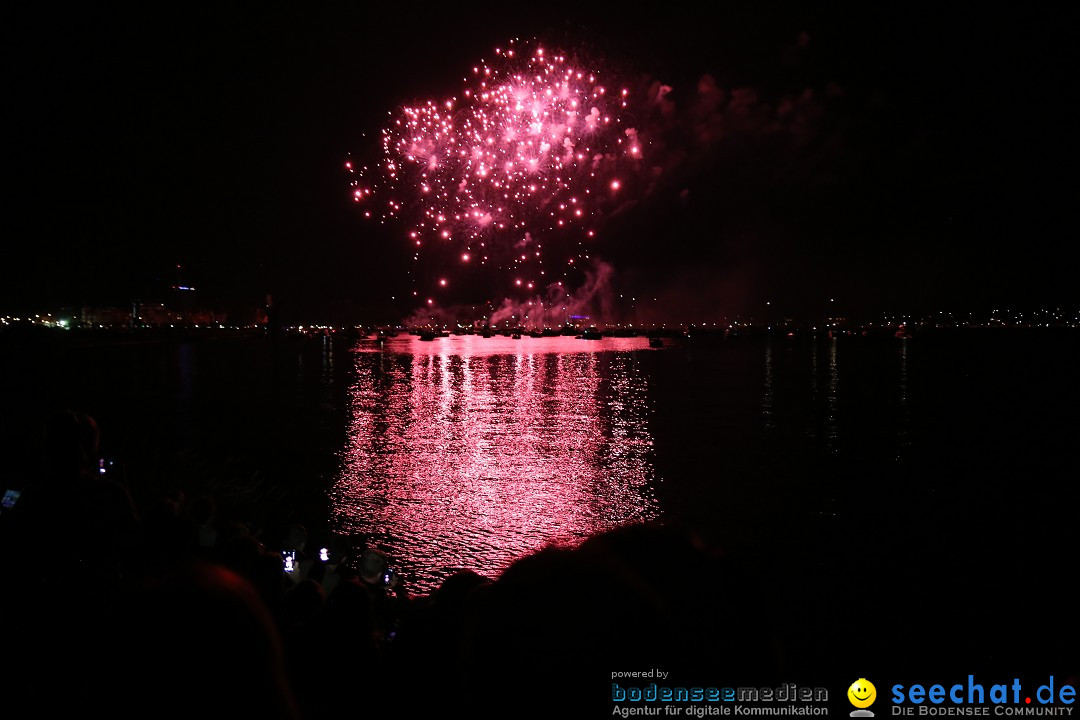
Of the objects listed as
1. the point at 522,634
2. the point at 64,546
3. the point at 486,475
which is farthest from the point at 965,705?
the point at 486,475

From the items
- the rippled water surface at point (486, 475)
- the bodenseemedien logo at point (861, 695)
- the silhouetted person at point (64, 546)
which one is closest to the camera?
the bodenseemedien logo at point (861, 695)

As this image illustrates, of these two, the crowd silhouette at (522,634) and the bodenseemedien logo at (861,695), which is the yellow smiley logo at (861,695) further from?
the crowd silhouette at (522,634)

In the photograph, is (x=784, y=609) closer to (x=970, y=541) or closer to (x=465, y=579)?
(x=970, y=541)

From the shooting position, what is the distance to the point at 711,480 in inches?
453

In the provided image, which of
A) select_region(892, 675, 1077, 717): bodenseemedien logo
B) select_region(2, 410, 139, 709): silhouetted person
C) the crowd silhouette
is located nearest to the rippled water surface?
select_region(892, 675, 1077, 717): bodenseemedien logo

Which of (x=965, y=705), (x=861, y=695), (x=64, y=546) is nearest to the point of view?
(x=861, y=695)

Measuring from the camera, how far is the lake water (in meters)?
6.49

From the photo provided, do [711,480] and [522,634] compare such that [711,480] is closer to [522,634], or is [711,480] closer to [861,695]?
[861,695]

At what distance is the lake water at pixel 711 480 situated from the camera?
6492mm

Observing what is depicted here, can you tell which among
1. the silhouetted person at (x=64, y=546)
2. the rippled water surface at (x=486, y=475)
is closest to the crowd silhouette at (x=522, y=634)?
the silhouetted person at (x=64, y=546)

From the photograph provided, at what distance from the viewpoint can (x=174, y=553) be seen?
3.78 m

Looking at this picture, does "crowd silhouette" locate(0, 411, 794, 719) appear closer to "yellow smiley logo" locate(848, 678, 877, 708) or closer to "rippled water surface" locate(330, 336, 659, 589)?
"yellow smiley logo" locate(848, 678, 877, 708)

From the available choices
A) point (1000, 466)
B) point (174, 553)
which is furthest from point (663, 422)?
point (174, 553)

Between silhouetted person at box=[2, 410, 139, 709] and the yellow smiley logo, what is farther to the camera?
silhouetted person at box=[2, 410, 139, 709]
